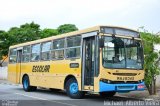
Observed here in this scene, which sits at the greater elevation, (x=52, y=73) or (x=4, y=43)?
(x=4, y=43)

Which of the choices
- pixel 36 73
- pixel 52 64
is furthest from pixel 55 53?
pixel 36 73

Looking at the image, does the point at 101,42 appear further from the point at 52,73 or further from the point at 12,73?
the point at 12,73

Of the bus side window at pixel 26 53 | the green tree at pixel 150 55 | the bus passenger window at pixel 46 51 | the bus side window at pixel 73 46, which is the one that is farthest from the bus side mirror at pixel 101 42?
the bus side window at pixel 26 53

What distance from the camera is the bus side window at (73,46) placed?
17.0m

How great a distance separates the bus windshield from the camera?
15.3 metres

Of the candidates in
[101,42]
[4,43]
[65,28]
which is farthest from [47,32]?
[101,42]

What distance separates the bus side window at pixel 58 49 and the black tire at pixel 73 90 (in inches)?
61.6

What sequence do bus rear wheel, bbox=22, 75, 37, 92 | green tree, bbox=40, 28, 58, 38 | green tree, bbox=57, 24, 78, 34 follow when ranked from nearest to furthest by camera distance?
bus rear wheel, bbox=22, 75, 37, 92, green tree, bbox=40, 28, 58, 38, green tree, bbox=57, 24, 78, 34

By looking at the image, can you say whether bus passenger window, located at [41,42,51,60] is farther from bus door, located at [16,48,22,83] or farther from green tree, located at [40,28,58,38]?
green tree, located at [40,28,58,38]

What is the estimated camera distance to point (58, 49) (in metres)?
18.9

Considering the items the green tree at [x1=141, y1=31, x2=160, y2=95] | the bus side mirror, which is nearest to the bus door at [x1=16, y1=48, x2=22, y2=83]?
the green tree at [x1=141, y1=31, x2=160, y2=95]

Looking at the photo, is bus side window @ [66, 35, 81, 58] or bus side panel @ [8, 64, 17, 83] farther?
bus side panel @ [8, 64, 17, 83]

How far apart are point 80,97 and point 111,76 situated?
2469mm

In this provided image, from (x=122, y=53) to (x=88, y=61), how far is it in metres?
1.54
